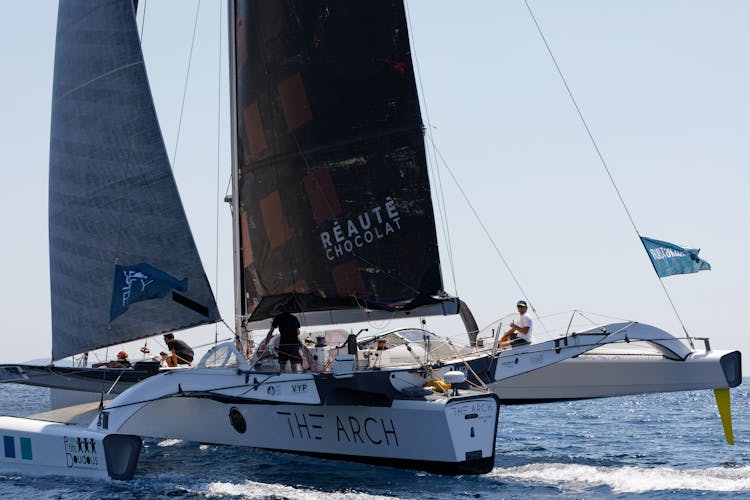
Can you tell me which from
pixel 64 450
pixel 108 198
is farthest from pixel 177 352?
pixel 64 450

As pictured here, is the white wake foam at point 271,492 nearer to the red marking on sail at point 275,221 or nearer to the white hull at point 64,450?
the white hull at point 64,450

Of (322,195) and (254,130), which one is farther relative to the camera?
(254,130)

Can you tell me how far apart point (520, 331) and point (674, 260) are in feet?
8.49

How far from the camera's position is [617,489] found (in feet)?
44.6

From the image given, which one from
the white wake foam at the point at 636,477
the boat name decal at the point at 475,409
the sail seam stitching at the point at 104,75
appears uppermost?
the sail seam stitching at the point at 104,75

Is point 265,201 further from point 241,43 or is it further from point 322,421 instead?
point 322,421

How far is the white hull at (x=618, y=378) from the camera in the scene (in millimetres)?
15812

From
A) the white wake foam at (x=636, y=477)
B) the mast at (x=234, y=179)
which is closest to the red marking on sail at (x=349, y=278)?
the mast at (x=234, y=179)

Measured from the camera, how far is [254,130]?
58.2 feet

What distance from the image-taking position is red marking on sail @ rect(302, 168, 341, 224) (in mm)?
17250

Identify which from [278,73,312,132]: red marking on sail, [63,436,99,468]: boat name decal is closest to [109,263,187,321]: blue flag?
[63,436,99,468]: boat name decal

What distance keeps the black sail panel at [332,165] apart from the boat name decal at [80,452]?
11.7ft

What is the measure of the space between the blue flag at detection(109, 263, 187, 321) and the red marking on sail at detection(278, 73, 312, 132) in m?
3.15

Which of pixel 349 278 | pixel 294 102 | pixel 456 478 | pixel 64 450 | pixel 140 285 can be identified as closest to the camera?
pixel 456 478
